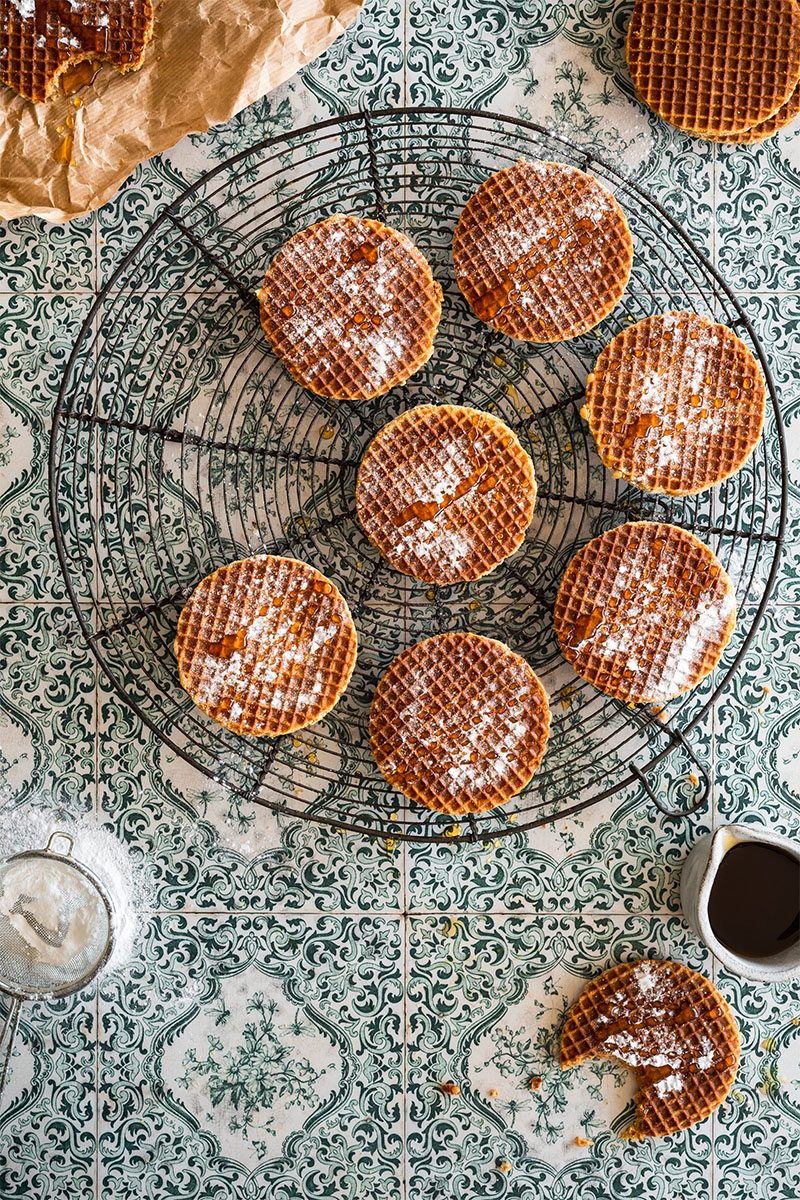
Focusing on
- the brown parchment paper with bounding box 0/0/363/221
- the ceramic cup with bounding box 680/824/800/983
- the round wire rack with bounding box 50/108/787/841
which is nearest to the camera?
the ceramic cup with bounding box 680/824/800/983

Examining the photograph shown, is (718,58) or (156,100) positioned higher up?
(156,100)

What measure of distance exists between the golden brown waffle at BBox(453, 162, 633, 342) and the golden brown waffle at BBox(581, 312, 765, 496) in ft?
0.45

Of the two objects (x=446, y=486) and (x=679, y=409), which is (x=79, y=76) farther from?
(x=679, y=409)

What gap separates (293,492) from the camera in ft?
8.04

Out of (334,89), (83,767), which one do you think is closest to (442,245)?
(334,89)

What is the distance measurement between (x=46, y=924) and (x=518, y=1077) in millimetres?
1231

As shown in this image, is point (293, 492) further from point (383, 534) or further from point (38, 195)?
point (38, 195)

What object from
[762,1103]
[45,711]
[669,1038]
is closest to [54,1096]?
[45,711]

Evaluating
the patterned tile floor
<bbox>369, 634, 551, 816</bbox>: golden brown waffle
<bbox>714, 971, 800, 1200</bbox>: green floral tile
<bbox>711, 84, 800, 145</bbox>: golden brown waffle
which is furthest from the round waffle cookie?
<bbox>714, 971, 800, 1200</bbox>: green floral tile

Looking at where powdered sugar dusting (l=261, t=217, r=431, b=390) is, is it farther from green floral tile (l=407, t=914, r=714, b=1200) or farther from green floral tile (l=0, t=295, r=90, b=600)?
green floral tile (l=407, t=914, r=714, b=1200)

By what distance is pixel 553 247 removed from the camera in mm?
2258

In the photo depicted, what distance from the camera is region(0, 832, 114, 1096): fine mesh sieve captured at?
231 centimetres

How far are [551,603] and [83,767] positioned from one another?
49.1 inches

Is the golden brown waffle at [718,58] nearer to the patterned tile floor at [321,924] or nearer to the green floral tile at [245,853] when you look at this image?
the patterned tile floor at [321,924]
